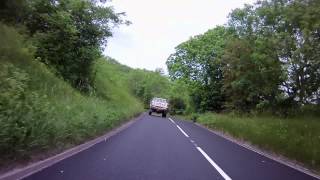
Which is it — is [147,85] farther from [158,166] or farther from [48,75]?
[158,166]

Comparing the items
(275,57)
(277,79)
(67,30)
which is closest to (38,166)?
(67,30)

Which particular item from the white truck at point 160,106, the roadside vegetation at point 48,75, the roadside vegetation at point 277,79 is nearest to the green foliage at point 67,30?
the roadside vegetation at point 48,75

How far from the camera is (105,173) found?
10969 millimetres

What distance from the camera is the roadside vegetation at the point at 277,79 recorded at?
68.7ft

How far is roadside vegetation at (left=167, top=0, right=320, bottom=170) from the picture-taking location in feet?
68.7

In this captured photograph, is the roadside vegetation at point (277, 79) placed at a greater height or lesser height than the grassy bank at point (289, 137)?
greater

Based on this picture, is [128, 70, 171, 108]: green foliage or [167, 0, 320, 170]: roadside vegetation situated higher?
[128, 70, 171, 108]: green foliage

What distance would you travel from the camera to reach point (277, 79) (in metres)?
35.0

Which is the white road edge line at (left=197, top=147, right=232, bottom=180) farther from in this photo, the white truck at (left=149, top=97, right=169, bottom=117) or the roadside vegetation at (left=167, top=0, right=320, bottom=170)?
the white truck at (left=149, top=97, right=169, bottom=117)

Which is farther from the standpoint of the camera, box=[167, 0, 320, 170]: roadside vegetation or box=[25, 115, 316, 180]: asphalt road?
box=[167, 0, 320, 170]: roadside vegetation

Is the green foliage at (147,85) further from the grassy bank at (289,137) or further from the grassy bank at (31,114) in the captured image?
the grassy bank at (31,114)

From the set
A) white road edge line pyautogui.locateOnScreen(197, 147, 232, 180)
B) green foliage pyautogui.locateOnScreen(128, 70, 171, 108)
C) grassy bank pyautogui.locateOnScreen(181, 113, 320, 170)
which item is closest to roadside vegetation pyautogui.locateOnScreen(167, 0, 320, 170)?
grassy bank pyautogui.locateOnScreen(181, 113, 320, 170)

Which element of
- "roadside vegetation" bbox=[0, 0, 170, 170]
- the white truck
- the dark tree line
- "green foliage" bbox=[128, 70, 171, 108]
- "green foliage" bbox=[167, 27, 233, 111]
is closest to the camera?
"roadside vegetation" bbox=[0, 0, 170, 170]

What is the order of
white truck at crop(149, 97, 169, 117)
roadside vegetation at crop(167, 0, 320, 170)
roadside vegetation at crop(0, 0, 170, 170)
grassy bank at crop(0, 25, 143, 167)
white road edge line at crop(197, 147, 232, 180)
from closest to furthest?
1. grassy bank at crop(0, 25, 143, 167)
2. roadside vegetation at crop(0, 0, 170, 170)
3. white road edge line at crop(197, 147, 232, 180)
4. roadside vegetation at crop(167, 0, 320, 170)
5. white truck at crop(149, 97, 169, 117)
